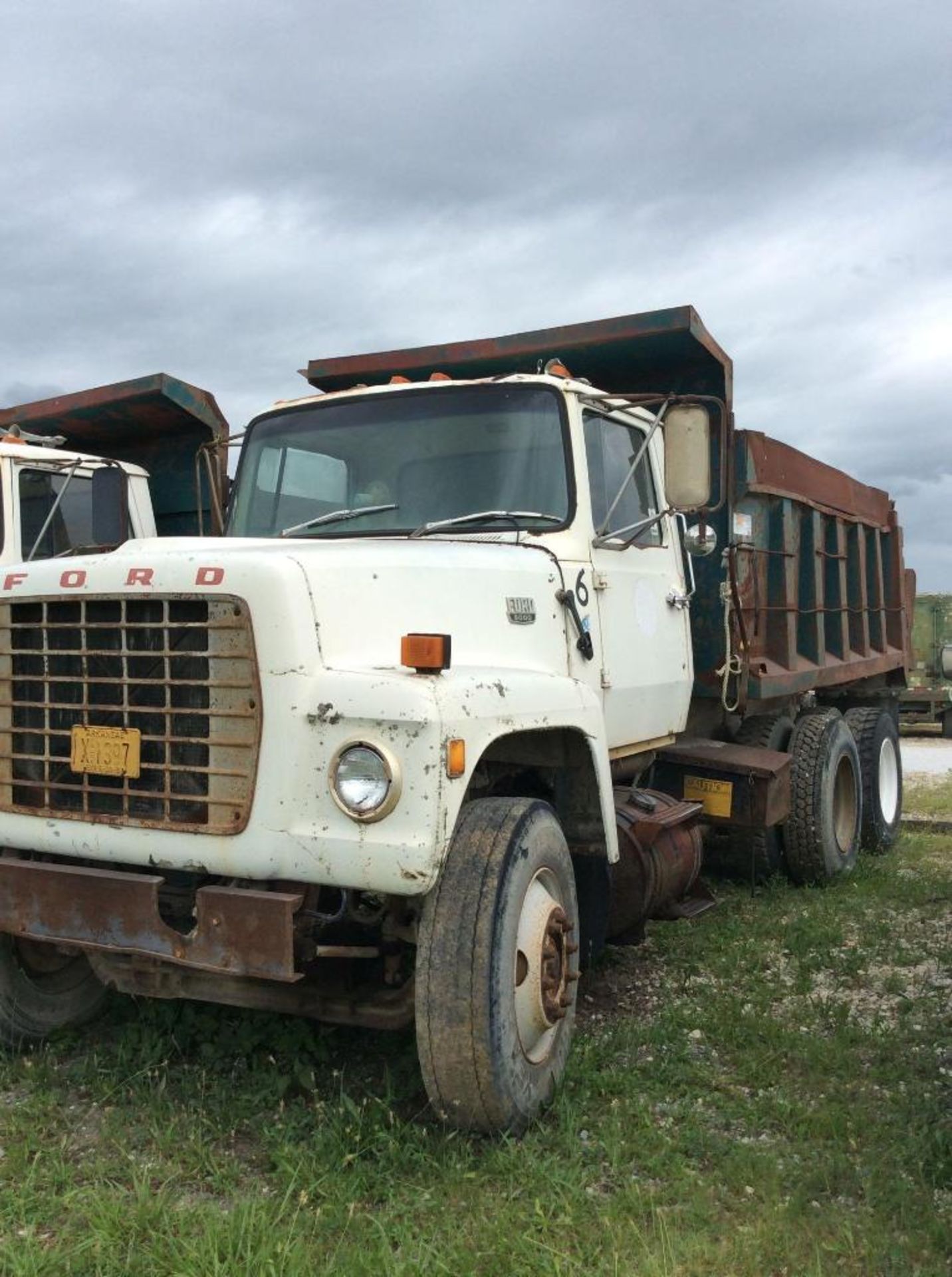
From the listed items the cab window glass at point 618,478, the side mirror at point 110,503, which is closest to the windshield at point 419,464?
the cab window glass at point 618,478

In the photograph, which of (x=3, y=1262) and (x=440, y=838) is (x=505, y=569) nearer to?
(x=440, y=838)

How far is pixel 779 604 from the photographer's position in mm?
7094

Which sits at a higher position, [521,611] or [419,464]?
[419,464]

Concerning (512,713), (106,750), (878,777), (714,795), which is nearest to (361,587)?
(512,713)

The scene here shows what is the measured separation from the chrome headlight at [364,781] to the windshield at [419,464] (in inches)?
56.4

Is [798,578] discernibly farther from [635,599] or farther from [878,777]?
[635,599]

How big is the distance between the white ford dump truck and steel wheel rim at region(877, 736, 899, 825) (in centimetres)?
365

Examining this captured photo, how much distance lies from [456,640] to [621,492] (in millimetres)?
1366

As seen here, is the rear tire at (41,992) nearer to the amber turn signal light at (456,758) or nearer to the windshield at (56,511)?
the amber turn signal light at (456,758)

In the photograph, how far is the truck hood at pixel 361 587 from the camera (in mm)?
3301

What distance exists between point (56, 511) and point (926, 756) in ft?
48.0

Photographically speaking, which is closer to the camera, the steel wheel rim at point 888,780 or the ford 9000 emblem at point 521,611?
the ford 9000 emblem at point 521,611

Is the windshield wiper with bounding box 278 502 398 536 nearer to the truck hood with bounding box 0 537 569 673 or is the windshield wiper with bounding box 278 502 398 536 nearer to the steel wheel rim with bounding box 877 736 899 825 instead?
the truck hood with bounding box 0 537 569 673

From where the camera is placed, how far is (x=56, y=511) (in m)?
6.54
